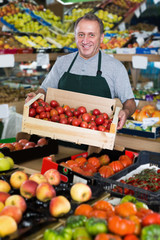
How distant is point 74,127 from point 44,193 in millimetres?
754

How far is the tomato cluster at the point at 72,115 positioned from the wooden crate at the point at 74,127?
65 mm

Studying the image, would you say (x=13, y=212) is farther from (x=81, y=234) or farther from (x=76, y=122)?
(x=76, y=122)

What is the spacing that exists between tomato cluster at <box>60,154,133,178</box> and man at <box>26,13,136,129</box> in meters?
0.45

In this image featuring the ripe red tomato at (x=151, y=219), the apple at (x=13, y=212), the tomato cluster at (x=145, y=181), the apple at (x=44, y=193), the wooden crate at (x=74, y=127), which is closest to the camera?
the ripe red tomato at (x=151, y=219)

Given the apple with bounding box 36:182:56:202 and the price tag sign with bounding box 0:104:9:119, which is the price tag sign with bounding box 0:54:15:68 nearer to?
the price tag sign with bounding box 0:104:9:119

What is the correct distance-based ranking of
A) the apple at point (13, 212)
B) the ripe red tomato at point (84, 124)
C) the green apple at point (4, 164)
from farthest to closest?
the ripe red tomato at point (84, 124), the green apple at point (4, 164), the apple at point (13, 212)

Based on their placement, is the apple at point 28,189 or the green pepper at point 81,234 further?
the apple at point 28,189

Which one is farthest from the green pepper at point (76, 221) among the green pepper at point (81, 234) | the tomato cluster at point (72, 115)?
the tomato cluster at point (72, 115)

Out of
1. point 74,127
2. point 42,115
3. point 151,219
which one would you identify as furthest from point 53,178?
point 42,115

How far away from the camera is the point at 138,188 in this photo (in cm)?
176

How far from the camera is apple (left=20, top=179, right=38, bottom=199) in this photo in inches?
63.0

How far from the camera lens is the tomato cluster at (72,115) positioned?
2352mm

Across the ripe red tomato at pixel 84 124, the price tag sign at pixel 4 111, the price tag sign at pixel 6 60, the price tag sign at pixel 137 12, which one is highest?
the price tag sign at pixel 137 12

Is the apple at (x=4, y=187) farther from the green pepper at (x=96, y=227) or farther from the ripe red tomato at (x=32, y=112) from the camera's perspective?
the ripe red tomato at (x=32, y=112)
